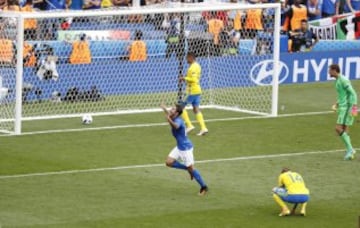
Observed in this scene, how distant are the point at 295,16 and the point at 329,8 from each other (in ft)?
10.6

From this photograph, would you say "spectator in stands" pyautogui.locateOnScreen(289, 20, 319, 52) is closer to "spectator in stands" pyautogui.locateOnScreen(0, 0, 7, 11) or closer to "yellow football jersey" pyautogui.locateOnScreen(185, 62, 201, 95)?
"spectator in stands" pyautogui.locateOnScreen(0, 0, 7, 11)

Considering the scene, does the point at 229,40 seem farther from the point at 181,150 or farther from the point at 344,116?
the point at 181,150

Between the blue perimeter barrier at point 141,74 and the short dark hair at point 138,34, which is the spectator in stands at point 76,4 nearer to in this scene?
the blue perimeter barrier at point 141,74

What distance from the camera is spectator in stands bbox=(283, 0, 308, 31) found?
44281mm

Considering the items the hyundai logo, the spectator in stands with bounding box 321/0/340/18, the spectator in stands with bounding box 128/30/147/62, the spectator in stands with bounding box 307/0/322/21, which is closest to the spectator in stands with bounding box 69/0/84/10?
the spectator in stands with bounding box 128/30/147/62

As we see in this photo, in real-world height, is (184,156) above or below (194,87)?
above

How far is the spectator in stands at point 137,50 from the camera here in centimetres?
3781

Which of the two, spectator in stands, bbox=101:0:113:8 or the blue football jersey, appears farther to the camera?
spectator in stands, bbox=101:0:113:8

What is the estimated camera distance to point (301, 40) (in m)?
43.6

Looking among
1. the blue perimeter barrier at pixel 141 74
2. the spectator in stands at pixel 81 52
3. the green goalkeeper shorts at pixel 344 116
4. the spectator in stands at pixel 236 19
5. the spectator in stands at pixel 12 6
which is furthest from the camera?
the spectator in stands at pixel 12 6

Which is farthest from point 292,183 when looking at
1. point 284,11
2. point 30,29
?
point 284,11

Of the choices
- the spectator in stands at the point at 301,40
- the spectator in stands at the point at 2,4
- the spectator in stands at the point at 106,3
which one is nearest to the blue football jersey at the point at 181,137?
the spectator in stands at the point at 2,4

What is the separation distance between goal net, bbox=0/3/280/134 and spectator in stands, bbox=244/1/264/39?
0.03 m

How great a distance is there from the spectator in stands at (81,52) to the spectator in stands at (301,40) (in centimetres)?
858
